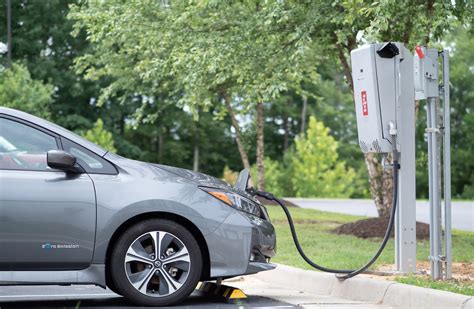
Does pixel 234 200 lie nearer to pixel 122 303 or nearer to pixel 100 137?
pixel 122 303

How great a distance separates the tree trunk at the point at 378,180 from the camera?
1378cm

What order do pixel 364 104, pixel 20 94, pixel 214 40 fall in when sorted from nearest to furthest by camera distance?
pixel 364 104 < pixel 214 40 < pixel 20 94

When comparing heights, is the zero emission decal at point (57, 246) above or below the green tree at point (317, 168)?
above

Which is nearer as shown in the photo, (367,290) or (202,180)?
(202,180)

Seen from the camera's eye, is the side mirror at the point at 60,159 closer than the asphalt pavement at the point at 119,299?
Yes

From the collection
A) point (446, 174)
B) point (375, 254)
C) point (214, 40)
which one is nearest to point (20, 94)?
point (214, 40)

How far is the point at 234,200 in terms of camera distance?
7.04 metres

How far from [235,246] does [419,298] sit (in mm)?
1557

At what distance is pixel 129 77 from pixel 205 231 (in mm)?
14088

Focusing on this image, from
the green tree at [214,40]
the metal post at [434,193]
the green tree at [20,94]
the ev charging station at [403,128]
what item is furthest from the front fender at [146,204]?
the green tree at [20,94]

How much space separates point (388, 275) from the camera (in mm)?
8258

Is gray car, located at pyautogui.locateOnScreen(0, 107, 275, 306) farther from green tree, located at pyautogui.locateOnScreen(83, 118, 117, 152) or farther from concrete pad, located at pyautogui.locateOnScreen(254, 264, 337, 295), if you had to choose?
green tree, located at pyautogui.locateOnScreen(83, 118, 117, 152)

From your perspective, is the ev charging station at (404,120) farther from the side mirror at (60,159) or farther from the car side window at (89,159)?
the side mirror at (60,159)

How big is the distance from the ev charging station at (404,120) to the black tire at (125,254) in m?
2.28
